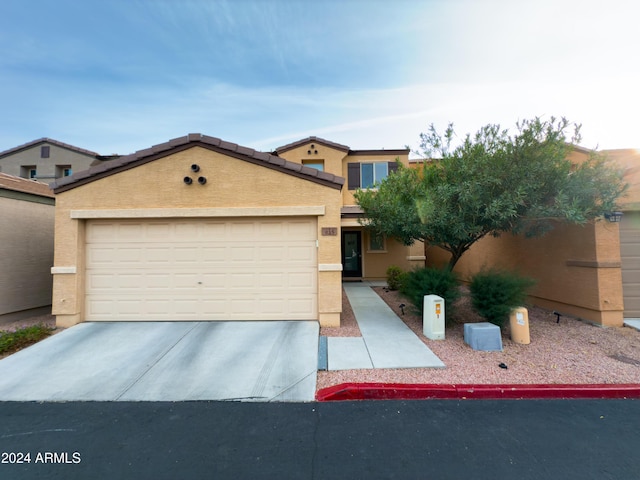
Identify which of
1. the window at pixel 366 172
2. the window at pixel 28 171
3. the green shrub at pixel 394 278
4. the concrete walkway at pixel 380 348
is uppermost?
the window at pixel 28 171

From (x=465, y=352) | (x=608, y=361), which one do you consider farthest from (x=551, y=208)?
(x=465, y=352)

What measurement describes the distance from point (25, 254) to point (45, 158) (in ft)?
45.0

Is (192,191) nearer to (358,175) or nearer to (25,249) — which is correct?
(25,249)

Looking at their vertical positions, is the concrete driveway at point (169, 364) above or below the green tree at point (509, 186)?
below

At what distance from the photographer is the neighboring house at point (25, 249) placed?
23.3 ft

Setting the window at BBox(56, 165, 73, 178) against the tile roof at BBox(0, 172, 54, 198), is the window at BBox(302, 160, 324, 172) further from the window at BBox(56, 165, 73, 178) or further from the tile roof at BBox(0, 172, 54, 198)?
the window at BBox(56, 165, 73, 178)

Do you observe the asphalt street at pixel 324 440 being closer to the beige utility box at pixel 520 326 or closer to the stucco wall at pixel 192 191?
the beige utility box at pixel 520 326

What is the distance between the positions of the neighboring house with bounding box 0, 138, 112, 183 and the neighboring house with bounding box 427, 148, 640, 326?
70.2ft

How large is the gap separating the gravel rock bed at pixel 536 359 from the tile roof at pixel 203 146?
3570 millimetres

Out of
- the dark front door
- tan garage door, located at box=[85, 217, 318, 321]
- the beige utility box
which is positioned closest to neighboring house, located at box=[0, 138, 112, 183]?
tan garage door, located at box=[85, 217, 318, 321]

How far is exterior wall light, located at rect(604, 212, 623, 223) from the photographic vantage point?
6.22 metres

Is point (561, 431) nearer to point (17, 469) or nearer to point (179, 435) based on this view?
point (179, 435)

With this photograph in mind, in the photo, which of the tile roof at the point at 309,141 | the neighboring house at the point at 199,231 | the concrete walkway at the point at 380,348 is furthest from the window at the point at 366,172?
the concrete walkway at the point at 380,348

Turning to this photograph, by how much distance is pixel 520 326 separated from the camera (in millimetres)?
5723
